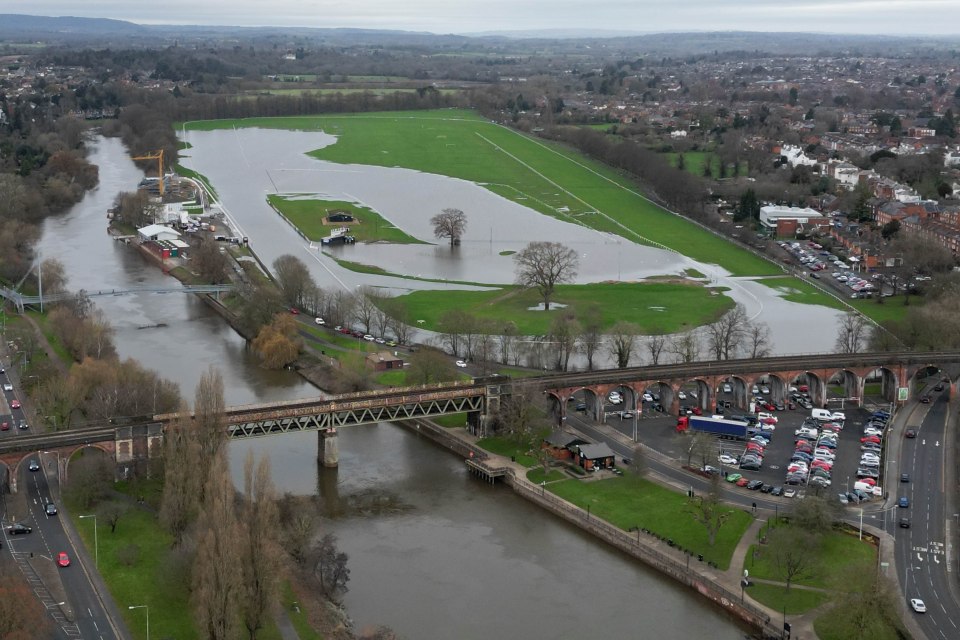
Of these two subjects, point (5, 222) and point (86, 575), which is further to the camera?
point (5, 222)

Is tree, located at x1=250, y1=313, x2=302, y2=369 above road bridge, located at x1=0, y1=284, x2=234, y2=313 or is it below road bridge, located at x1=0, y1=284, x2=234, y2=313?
above

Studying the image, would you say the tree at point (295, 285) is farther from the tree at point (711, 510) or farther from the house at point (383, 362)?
the tree at point (711, 510)

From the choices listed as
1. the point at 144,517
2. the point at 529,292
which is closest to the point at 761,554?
the point at 144,517

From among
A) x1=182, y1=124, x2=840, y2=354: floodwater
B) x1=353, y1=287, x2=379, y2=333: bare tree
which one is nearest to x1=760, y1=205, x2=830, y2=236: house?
x1=182, y1=124, x2=840, y2=354: floodwater

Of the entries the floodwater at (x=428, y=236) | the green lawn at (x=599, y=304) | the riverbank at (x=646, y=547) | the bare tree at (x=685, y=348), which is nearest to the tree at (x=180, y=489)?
the riverbank at (x=646, y=547)

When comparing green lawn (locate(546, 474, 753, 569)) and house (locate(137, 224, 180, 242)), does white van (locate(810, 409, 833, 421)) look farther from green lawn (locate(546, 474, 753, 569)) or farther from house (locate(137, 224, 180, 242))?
house (locate(137, 224, 180, 242))

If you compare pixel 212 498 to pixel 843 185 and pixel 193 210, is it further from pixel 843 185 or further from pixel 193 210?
pixel 843 185
